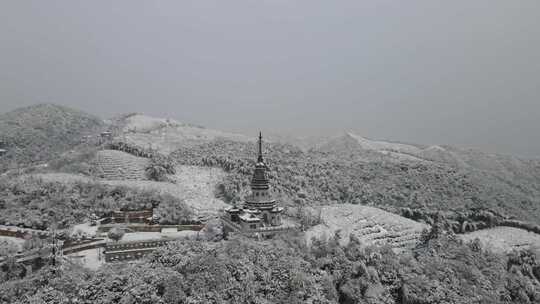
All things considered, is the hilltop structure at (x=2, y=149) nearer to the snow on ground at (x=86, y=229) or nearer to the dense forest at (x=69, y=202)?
the dense forest at (x=69, y=202)

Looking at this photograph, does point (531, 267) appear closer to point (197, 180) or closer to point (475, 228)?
point (475, 228)

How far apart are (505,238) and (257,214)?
140 feet

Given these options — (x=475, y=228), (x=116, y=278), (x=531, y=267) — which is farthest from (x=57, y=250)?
(x=475, y=228)

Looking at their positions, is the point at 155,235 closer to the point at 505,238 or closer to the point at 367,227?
the point at 367,227

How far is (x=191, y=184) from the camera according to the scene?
70.6 metres

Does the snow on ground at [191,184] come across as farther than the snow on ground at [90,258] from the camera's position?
Yes

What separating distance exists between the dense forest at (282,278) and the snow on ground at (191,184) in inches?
752

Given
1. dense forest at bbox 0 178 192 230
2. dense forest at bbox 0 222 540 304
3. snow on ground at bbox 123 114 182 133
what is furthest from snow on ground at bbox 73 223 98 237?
snow on ground at bbox 123 114 182 133

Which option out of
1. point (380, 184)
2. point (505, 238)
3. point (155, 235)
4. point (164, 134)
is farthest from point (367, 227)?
point (164, 134)

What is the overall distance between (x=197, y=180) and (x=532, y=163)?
95.5 m

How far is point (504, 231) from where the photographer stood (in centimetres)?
6606

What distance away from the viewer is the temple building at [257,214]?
129 feet

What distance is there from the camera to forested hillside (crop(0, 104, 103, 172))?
104 meters

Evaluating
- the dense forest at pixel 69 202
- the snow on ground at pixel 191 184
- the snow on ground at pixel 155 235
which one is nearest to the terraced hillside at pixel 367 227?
the snow on ground at pixel 155 235
